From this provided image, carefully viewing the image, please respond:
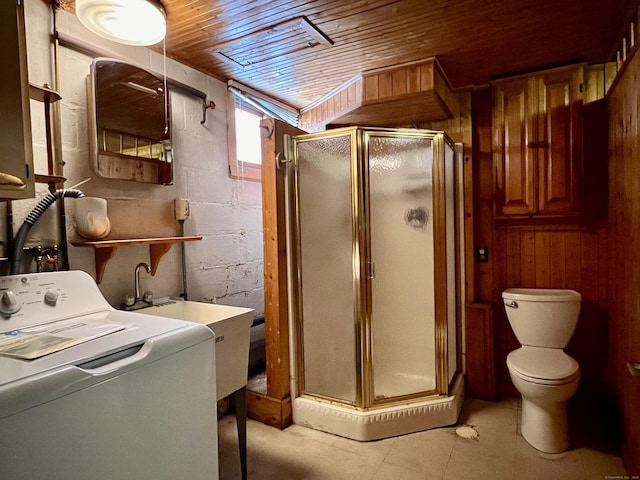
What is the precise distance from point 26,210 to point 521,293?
2.79 m

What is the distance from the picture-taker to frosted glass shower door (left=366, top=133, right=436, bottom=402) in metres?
2.20

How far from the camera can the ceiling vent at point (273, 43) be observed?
1.93m

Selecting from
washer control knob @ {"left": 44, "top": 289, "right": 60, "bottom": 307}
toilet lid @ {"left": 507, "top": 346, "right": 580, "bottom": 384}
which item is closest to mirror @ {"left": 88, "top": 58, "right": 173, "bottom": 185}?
washer control knob @ {"left": 44, "top": 289, "right": 60, "bottom": 307}

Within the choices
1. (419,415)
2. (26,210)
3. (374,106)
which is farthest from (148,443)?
(374,106)

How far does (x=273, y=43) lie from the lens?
82.4 inches

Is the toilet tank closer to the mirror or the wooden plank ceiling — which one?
the wooden plank ceiling

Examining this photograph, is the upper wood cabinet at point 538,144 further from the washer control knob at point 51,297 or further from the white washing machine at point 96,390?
the washer control knob at point 51,297

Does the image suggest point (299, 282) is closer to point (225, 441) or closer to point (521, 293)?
point (225, 441)

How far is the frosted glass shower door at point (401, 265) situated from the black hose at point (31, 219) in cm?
150

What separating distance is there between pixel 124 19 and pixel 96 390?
1.46 m

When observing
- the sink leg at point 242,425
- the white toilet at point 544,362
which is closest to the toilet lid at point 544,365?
the white toilet at point 544,362

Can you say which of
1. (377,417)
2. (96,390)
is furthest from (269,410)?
(96,390)

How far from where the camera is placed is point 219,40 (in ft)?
6.73

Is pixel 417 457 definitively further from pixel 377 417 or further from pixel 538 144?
pixel 538 144
